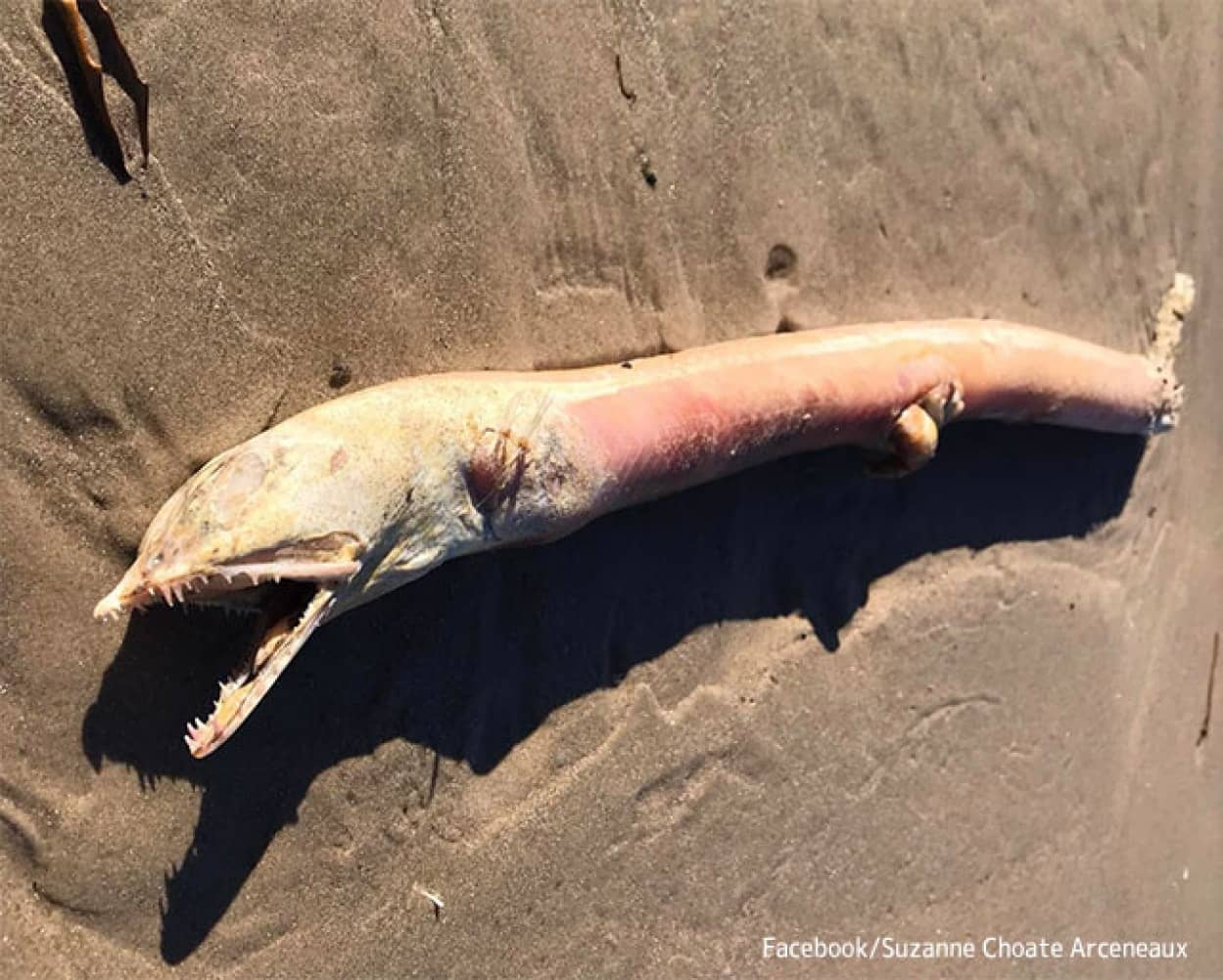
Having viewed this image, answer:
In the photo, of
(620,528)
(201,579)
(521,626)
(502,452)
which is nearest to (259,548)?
(201,579)

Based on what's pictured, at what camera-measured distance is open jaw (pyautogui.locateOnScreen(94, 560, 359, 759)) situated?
111 inches

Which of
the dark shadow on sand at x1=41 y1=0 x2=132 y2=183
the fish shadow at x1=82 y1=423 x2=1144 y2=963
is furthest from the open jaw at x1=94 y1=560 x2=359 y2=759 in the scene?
the dark shadow on sand at x1=41 y1=0 x2=132 y2=183

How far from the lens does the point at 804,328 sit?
4.45 m

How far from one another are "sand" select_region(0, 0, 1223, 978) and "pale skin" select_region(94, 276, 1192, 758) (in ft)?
0.89

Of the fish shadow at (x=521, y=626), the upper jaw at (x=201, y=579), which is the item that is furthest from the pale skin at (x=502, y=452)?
the fish shadow at (x=521, y=626)

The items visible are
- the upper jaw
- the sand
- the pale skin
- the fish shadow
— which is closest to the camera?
the upper jaw

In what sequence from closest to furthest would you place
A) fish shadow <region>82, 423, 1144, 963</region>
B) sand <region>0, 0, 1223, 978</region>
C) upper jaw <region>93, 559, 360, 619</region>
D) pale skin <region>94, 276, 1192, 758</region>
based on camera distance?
upper jaw <region>93, 559, 360, 619</region> → pale skin <region>94, 276, 1192, 758</region> → sand <region>0, 0, 1223, 978</region> → fish shadow <region>82, 423, 1144, 963</region>

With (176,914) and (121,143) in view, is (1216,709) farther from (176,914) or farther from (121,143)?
(121,143)

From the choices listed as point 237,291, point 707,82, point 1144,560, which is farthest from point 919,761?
point 237,291

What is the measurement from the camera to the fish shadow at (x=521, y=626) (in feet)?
10.8

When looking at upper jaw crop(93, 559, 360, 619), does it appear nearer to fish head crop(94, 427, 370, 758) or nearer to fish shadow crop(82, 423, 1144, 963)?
fish head crop(94, 427, 370, 758)

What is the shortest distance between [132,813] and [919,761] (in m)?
3.13

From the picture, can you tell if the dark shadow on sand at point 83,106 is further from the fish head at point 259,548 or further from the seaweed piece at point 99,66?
the fish head at point 259,548

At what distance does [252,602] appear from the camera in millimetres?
3191
